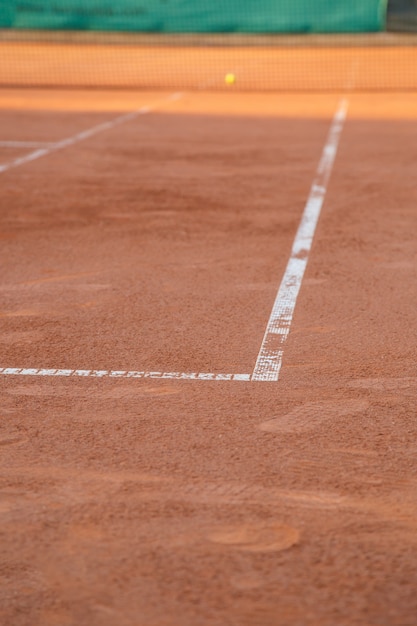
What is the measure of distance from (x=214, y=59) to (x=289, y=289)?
17.7 m

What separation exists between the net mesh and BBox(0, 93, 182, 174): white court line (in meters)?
3.63

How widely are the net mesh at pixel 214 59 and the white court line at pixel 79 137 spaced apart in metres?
3.63

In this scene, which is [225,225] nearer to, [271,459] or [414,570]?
[271,459]

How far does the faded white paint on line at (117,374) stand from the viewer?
3861 millimetres

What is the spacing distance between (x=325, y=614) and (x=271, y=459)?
85cm

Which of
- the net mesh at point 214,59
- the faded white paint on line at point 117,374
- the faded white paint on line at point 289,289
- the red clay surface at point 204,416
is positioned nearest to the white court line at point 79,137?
the red clay surface at point 204,416

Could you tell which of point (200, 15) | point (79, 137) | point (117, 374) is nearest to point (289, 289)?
point (117, 374)

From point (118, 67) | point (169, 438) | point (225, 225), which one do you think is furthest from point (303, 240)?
point (118, 67)

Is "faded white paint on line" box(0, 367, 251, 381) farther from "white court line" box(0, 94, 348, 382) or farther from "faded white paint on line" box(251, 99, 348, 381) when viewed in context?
"faded white paint on line" box(251, 99, 348, 381)

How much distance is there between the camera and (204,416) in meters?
3.49

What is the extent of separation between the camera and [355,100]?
14.7 meters

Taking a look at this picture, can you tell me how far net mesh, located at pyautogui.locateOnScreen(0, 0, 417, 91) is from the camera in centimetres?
1745

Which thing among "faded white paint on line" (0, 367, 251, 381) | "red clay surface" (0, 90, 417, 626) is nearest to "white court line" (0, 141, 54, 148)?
"red clay surface" (0, 90, 417, 626)

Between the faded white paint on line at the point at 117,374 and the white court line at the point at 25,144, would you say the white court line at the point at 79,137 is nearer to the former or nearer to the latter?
the white court line at the point at 25,144
